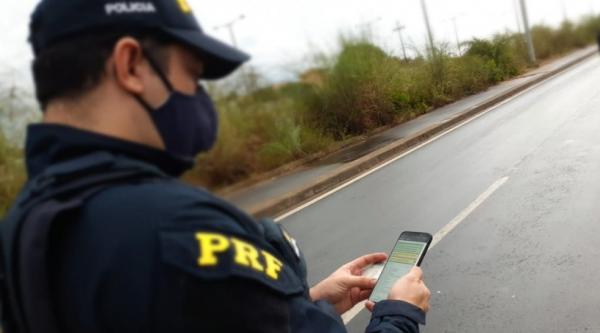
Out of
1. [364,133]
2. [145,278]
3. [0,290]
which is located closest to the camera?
[145,278]

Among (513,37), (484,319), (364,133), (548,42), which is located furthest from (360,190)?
(548,42)

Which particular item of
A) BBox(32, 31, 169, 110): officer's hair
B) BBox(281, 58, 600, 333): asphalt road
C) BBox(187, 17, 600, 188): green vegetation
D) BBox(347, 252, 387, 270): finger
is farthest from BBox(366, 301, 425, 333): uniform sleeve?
BBox(187, 17, 600, 188): green vegetation

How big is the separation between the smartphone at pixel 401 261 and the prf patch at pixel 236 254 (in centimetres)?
65

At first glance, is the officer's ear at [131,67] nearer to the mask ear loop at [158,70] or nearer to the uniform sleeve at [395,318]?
the mask ear loop at [158,70]

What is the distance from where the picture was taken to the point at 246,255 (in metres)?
0.94

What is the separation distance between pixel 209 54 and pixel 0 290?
0.56 metres

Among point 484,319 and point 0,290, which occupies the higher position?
point 0,290

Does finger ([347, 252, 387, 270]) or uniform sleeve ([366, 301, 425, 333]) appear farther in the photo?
finger ([347, 252, 387, 270])

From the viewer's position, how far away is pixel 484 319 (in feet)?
11.0

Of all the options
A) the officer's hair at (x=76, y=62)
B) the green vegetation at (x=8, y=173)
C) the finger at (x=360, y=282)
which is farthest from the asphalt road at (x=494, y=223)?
the green vegetation at (x=8, y=173)

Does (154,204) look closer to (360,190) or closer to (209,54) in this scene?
(209,54)

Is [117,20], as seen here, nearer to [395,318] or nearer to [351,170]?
[395,318]

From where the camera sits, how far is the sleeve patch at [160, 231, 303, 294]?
85 centimetres

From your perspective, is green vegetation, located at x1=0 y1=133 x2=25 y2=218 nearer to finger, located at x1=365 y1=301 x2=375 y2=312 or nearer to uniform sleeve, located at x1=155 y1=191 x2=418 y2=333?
finger, located at x1=365 y1=301 x2=375 y2=312
